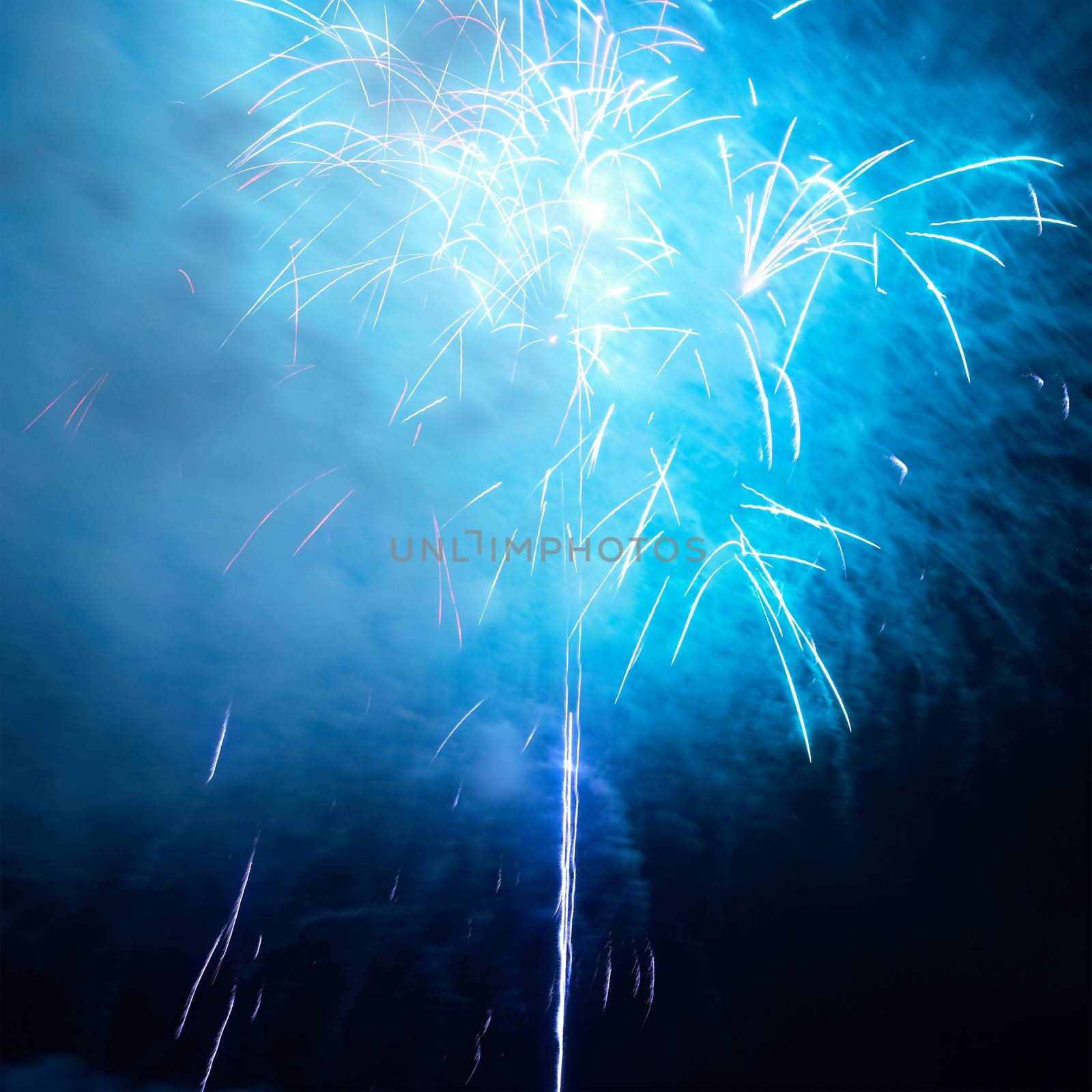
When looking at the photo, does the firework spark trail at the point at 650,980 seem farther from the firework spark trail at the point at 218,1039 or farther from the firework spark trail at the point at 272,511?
the firework spark trail at the point at 272,511

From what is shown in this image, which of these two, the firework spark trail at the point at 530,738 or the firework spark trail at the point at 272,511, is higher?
the firework spark trail at the point at 272,511

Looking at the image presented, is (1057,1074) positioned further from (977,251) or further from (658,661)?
(977,251)

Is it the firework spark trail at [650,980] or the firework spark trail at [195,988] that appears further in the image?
the firework spark trail at [650,980]

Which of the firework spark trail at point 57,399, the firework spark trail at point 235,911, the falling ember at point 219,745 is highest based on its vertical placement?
the firework spark trail at point 57,399

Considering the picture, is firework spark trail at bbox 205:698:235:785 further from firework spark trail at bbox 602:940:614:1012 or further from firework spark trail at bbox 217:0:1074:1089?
firework spark trail at bbox 602:940:614:1012

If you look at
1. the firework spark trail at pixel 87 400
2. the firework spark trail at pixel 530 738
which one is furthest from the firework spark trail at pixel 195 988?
the firework spark trail at pixel 87 400

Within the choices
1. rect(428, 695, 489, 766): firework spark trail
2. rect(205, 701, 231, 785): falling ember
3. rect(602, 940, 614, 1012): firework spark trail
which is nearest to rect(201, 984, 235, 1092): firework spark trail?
rect(205, 701, 231, 785): falling ember

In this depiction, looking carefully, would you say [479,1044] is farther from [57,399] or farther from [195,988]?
[57,399]
